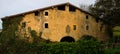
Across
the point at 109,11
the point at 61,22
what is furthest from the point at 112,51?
the point at 109,11

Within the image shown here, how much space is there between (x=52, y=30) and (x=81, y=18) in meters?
4.72

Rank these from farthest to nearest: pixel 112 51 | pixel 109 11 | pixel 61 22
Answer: pixel 109 11 → pixel 61 22 → pixel 112 51

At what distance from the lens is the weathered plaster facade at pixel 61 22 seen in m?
50.4

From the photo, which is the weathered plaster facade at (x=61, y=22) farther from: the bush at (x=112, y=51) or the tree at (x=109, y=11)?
the bush at (x=112, y=51)

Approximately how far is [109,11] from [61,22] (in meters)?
7.06

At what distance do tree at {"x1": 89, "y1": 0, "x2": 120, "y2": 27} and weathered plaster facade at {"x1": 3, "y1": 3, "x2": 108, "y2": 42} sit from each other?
145cm

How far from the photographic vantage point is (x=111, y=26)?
181 feet

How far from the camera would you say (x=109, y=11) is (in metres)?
53.4

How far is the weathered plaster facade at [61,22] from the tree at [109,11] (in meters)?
1.45

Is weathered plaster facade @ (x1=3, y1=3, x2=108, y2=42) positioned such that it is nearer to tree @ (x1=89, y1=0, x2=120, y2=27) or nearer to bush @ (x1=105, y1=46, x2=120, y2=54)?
tree @ (x1=89, y1=0, x2=120, y2=27)

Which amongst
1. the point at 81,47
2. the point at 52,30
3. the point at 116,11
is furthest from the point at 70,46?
the point at 116,11

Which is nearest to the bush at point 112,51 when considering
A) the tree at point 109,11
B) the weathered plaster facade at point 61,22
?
the weathered plaster facade at point 61,22

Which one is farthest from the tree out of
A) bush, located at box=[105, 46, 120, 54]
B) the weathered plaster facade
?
bush, located at box=[105, 46, 120, 54]

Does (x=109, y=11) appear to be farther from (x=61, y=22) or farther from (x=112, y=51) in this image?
(x=112, y=51)
